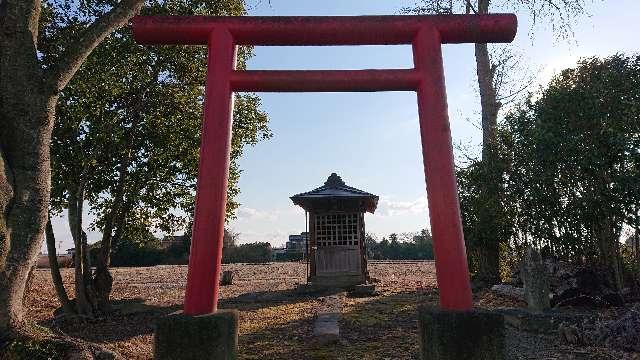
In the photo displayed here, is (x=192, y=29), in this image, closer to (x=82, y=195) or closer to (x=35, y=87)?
(x=35, y=87)

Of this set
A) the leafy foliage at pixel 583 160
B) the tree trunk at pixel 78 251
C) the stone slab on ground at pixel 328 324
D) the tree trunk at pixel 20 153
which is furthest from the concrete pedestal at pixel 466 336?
the tree trunk at pixel 78 251

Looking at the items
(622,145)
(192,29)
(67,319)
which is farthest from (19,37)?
(622,145)

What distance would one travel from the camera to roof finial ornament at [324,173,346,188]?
55.5 feet

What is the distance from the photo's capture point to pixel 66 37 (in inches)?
338

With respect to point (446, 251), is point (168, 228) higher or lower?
higher

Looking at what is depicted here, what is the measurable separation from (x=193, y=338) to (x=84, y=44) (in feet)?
11.9

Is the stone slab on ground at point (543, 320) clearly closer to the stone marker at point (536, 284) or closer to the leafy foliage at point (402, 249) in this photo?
the stone marker at point (536, 284)

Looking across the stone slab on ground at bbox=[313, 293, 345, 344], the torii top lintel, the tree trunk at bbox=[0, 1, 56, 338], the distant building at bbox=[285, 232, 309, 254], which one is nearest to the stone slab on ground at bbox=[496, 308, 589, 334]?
the stone slab on ground at bbox=[313, 293, 345, 344]

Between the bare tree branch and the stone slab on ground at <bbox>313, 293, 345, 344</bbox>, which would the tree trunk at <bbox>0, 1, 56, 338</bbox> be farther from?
the stone slab on ground at <bbox>313, 293, 345, 344</bbox>

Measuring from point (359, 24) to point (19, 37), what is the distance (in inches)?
145

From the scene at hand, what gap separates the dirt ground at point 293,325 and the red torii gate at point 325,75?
82.8 inches

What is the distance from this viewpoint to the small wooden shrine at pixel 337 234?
15141 mm

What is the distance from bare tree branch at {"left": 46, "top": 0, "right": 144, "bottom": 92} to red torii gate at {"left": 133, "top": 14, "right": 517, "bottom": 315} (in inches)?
38.9

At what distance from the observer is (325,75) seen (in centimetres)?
432
